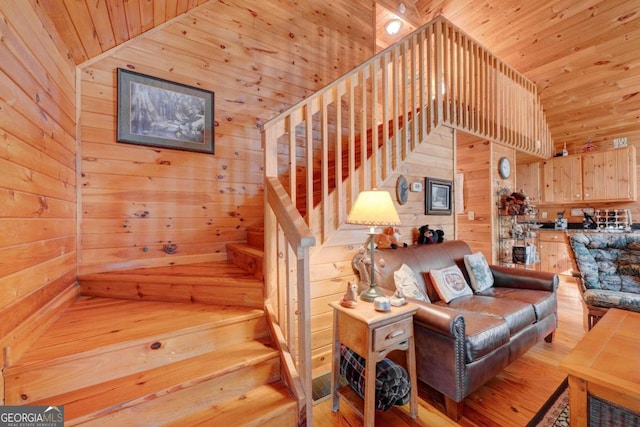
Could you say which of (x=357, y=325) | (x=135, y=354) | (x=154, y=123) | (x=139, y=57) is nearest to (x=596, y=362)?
(x=357, y=325)

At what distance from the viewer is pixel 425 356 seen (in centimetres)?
181

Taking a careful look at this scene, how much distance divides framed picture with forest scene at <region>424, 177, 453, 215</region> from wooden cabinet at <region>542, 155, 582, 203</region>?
127 inches

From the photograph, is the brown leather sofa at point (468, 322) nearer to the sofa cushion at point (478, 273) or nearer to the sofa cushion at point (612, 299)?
the sofa cushion at point (478, 273)

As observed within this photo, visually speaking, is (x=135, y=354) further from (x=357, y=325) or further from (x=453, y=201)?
(x=453, y=201)

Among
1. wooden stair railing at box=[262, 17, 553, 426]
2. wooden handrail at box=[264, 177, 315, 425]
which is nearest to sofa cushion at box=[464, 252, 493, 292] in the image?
wooden stair railing at box=[262, 17, 553, 426]

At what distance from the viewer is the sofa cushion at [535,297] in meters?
2.31

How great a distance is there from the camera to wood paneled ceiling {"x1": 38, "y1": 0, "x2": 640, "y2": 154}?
3338 mm

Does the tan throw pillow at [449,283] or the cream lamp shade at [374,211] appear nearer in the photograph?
the cream lamp shade at [374,211]

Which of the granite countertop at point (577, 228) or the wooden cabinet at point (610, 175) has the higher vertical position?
the wooden cabinet at point (610, 175)

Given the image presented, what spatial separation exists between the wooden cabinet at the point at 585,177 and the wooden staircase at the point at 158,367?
19.1 feet

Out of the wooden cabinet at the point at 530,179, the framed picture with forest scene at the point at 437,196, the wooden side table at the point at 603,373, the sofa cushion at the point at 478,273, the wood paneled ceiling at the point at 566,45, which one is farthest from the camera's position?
the wooden cabinet at the point at 530,179

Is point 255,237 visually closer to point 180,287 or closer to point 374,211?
point 180,287

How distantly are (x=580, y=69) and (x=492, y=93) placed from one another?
138 cm

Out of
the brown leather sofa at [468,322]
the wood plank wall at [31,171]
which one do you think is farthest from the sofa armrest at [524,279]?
the wood plank wall at [31,171]
